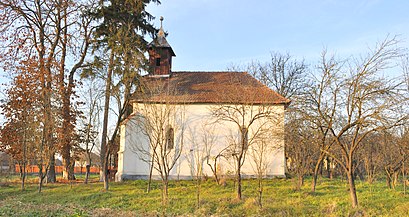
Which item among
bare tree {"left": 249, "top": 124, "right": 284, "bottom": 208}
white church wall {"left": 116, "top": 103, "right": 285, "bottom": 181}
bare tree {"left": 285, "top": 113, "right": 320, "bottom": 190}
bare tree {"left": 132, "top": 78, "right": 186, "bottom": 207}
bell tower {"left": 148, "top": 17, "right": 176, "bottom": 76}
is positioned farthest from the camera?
bell tower {"left": 148, "top": 17, "right": 176, "bottom": 76}

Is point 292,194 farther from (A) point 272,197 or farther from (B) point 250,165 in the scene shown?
(B) point 250,165

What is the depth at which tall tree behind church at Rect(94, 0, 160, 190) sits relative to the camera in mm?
17797

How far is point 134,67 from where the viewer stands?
17719mm

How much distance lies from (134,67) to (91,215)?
27.7 feet

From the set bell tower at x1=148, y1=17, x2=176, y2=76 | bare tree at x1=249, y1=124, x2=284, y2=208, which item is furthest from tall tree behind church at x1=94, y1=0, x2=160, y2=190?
bare tree at x1=249, y1=124, x2=284, y2=208

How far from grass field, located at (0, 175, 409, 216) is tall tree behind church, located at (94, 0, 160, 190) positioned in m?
2.45

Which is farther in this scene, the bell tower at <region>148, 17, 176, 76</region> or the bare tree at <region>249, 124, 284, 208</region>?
the bell tower at <region>148, 17, 176, 76</region>

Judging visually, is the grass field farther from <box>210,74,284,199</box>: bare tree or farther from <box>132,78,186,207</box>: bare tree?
<box>210,74,284,199</box>: bare tree

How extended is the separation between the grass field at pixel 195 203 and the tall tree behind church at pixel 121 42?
2.45 meters

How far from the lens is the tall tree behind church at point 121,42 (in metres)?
17.8

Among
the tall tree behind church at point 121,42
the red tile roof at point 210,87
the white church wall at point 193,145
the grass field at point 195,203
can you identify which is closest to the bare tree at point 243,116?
the red tile roof at point 210,87

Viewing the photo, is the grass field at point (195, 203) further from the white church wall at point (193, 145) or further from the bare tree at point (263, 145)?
the white church wall at point (193, 145)

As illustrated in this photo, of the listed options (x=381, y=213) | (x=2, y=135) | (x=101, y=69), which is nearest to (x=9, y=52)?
(x=2, y=135)

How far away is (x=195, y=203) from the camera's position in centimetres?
1298
